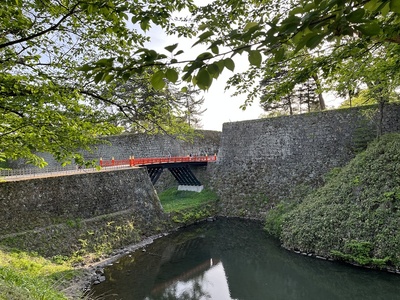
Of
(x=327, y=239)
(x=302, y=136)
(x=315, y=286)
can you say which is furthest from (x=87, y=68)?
(x=302, y=136)

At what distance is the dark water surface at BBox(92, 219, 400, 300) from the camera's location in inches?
256

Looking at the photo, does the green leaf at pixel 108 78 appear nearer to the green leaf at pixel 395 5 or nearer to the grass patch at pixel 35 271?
the green leaf at pixel 395 5

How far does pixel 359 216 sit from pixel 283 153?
5986mm

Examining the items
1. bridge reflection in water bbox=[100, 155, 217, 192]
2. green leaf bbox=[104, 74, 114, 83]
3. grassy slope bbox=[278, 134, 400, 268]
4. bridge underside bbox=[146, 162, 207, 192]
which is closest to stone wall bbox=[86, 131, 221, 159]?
bridge reflection in water bbox=[100, 155, 217, 192]

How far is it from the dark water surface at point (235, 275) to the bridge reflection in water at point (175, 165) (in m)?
3.75

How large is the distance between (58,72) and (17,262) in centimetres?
482

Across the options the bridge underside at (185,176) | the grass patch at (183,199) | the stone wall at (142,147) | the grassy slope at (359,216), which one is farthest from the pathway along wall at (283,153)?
the stone wall at (142,147)

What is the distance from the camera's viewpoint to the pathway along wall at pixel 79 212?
7773mm

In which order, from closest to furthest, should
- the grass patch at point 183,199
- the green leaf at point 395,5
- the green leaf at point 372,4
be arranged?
the green leaf at point 395,5, the green leaf at point 372,4, the grass patch at point 183,199

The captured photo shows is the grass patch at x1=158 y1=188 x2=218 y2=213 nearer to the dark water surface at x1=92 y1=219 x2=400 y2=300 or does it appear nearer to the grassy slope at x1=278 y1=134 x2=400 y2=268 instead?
the dark water surface at x1=92 y1=219 x2=400 y2=300

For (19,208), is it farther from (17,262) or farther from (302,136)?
(302,136)

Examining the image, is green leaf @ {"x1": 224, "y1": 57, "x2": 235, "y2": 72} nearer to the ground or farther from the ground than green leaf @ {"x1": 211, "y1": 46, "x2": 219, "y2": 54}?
nearer to the ground

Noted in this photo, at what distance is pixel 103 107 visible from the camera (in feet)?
14.6

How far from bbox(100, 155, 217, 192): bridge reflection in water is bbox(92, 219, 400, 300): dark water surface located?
3.75 metres
